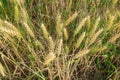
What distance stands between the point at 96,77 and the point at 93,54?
0.50ft

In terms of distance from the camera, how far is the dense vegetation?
122cm

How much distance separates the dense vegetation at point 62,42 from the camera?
122 centimetres

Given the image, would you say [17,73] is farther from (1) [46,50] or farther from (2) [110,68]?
(2) [110,68]

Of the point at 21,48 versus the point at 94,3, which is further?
the point at 94,3

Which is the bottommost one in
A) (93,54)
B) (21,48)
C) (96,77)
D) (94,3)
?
(96,77)

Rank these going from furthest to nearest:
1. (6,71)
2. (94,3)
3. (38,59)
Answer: (94,3)
(6,71)
(38,59)

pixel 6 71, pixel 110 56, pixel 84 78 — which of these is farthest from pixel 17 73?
pixel 110 56

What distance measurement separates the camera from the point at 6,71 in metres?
1.35

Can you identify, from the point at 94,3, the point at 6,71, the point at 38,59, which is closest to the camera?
the point at 38,59

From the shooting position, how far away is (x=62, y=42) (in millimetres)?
1285

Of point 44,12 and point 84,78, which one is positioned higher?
point 44,12

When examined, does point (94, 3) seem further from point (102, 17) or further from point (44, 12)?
point (44, 12)

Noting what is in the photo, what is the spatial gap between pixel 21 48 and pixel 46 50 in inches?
4.8

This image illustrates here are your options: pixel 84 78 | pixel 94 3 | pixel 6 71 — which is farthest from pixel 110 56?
pixel 6 71
